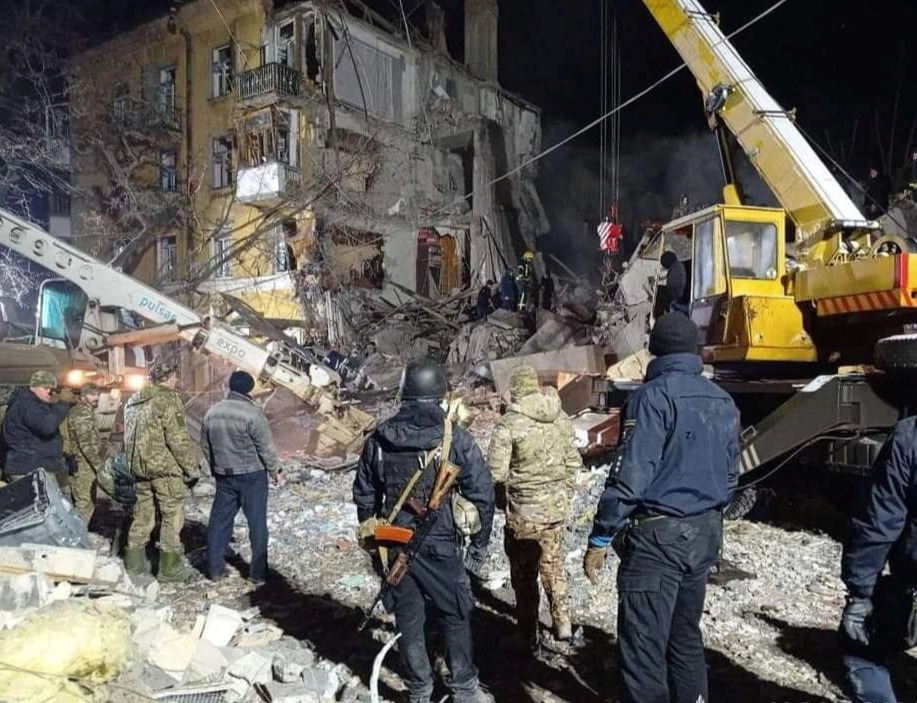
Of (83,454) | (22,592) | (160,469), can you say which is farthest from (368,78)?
(22,592)

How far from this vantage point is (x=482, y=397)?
13.3 m

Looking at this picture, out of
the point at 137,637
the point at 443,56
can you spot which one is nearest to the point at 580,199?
the point at 443,56

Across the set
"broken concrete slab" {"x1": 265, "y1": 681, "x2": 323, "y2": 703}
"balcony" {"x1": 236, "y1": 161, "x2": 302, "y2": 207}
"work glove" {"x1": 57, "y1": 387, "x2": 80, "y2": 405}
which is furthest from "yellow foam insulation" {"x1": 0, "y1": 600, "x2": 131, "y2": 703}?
"balcony" {"x1": 236, "y1": 161, "x2": 302, "y2": 207}

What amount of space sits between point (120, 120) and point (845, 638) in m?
27.5

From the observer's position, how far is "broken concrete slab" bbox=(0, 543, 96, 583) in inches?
180

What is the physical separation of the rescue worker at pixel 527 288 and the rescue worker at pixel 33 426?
1292cm

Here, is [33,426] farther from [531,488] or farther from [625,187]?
[625,187]

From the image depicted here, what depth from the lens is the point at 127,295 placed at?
392 inches

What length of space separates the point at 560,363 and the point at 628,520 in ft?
34.1

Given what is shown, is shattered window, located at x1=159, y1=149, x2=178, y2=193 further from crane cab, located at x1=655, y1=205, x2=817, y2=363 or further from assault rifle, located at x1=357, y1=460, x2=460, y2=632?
assault rifle, located at x1=357, y1=460, x2=460, y2=632

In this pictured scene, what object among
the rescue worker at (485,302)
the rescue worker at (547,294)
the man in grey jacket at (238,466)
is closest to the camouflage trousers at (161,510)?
the man in grey jacket at (238,466)

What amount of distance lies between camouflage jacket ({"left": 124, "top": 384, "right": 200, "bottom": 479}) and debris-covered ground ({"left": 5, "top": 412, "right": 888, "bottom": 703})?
91 centimetres

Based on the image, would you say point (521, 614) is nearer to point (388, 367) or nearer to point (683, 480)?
point (683, 480)

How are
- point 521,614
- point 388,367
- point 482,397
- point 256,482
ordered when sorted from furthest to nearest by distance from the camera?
point 388,367, point 482,397, point 256,482, point 521,614
